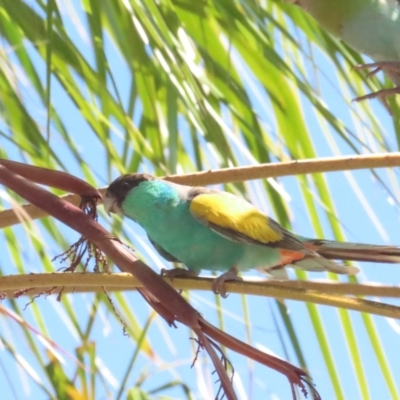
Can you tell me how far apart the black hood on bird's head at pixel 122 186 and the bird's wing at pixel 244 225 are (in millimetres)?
100

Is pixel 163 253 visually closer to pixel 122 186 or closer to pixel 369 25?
pixel 122 186

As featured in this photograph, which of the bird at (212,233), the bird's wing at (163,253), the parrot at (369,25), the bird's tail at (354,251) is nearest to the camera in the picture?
the parrot at (369,25)

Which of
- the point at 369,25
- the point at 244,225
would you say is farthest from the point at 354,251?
the point at 369,25

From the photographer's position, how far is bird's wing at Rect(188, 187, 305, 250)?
944 millimetres

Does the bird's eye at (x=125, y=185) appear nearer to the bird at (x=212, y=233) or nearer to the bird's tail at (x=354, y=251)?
the bird at (x=212, y=233)

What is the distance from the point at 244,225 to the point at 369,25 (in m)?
0.41

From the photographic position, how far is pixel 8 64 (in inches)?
27.9

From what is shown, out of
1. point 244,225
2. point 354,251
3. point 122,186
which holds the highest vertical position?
point 122,186

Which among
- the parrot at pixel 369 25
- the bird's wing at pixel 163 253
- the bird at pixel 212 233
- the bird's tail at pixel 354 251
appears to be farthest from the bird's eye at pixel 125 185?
the parrot at pixel 369 25

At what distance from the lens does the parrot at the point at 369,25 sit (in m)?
0.60

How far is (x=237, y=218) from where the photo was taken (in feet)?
3.14

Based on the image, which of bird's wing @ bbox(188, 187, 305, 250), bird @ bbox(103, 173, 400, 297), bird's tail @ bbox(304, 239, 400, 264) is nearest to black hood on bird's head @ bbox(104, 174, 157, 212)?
bird @ bbox(103, 173, 400, 297)

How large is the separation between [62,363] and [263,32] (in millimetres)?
476

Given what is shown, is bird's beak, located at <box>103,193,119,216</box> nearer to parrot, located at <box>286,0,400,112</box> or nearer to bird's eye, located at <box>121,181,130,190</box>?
bird's eye, located at <box>121,181,130,190</box>
